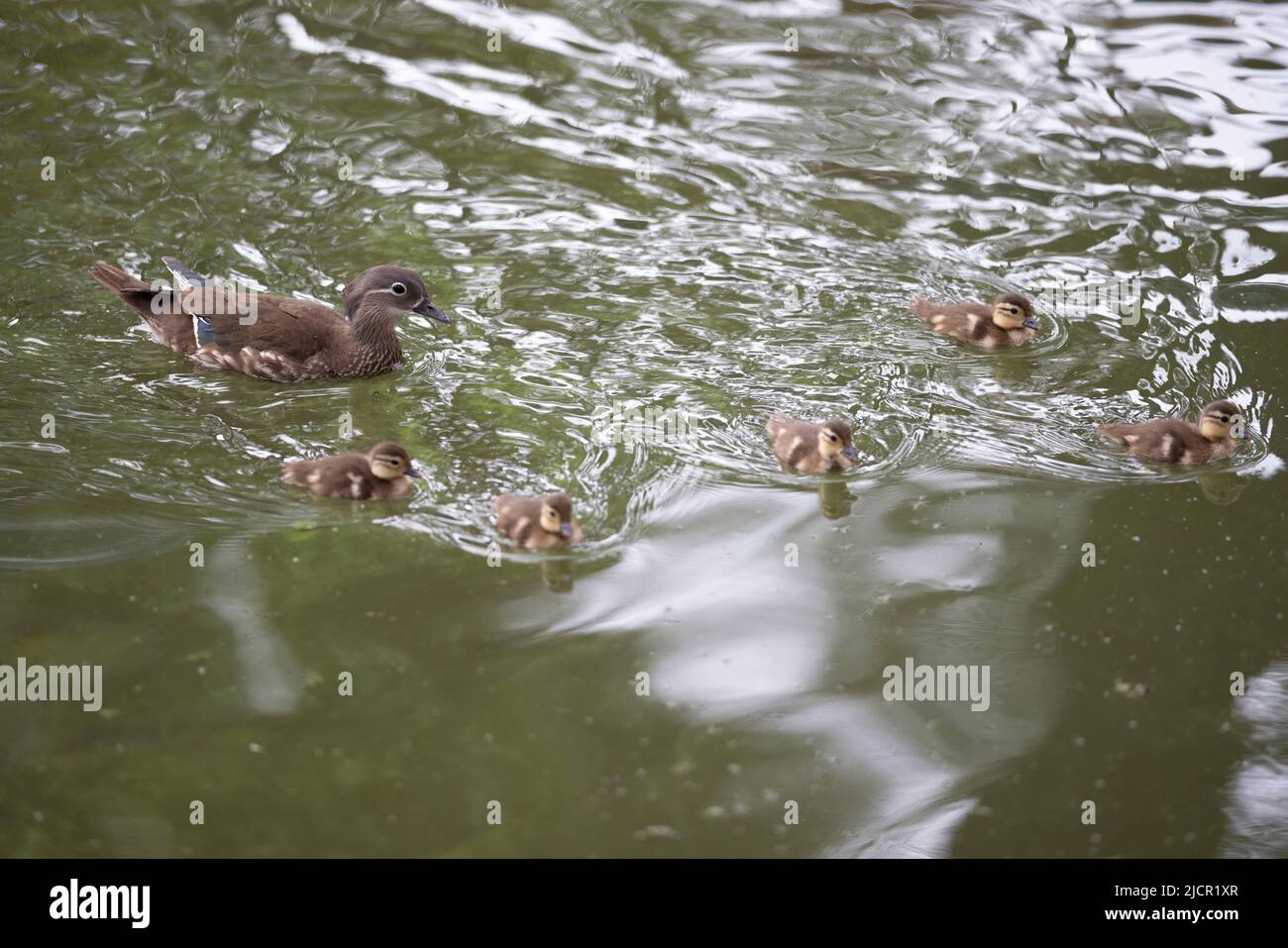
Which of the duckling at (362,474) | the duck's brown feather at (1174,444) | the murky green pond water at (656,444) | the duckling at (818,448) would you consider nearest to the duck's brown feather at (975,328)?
the murky green pond water at (656,444)

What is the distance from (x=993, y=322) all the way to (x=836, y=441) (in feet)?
5.45

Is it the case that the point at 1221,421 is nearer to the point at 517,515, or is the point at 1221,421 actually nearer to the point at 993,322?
the point at 993,322

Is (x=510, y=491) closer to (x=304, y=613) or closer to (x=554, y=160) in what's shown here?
(x=304, y=613)

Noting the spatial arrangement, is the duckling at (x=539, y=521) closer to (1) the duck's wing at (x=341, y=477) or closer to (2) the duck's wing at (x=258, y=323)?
(1) the duck's wing at (x=341, y=477)

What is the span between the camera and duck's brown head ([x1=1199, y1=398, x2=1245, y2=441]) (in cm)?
623

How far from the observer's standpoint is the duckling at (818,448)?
19.8 feet

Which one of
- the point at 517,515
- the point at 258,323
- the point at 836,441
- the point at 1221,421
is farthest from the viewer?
the point at 258,323

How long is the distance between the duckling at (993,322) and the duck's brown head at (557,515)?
2.78 m

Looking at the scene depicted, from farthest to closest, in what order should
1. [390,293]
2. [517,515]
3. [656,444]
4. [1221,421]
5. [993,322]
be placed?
[993,322]
[390,293]
[656,444]
[1221,421]
[517,515]

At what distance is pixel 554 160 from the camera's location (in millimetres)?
9297

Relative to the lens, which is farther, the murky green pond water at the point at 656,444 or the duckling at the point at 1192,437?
the duckling at the point at 1192,437

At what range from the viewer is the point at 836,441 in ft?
19.7

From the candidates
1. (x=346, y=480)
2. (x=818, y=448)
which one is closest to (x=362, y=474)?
(x=346, y=480)

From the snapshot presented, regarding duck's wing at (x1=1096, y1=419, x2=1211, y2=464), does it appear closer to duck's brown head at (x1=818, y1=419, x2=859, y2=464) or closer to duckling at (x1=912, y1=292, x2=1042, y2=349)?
duckling at (x1=912, y1=292, x2=1042, y2=349)
